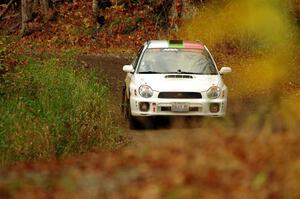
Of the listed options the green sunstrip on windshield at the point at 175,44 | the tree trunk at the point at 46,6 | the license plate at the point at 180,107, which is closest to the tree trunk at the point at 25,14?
the tree trunk at the point at 46,6

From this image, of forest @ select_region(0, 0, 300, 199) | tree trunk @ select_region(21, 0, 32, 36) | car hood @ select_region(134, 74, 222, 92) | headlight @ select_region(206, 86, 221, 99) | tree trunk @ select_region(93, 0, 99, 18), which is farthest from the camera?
tree trunk @ select_region(21, 0, 32, 36)

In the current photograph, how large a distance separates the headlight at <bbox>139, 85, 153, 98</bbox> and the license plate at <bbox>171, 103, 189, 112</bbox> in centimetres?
49

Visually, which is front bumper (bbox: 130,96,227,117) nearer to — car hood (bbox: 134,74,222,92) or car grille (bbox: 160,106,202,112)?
car grille (bbox: 160,106,202,112)

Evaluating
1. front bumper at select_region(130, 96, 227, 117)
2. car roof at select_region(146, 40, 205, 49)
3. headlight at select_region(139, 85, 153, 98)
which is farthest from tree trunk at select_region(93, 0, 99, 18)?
headlight at select_region(139, 85, 153, 98)

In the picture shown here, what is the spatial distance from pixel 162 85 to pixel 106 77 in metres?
8.15

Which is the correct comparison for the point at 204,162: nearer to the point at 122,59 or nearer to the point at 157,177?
the point at 157,177

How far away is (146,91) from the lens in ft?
44.0

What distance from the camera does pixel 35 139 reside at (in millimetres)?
9508

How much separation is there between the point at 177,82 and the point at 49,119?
12.6 feet

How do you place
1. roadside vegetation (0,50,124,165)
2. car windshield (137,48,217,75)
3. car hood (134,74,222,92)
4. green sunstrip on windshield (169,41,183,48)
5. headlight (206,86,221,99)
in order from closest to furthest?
1. roadside vegetation (0,50,124,165)
2. car hood (134,74,222,92)
3. headlight (206,86,221,99)
4. car windshield (137,48,217,75)
5. green sunstrip on windshield (169,41,183,48)

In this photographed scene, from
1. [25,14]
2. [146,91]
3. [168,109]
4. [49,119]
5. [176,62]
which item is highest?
[25,14]

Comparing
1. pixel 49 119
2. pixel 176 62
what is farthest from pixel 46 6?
pixel 49 119

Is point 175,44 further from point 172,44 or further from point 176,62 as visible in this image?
point 176,62

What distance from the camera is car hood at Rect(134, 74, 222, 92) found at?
527 inches
